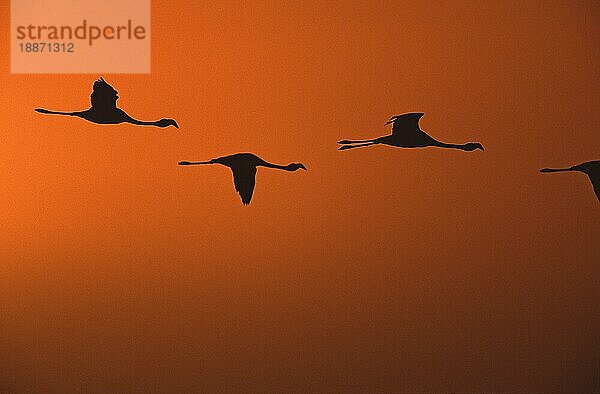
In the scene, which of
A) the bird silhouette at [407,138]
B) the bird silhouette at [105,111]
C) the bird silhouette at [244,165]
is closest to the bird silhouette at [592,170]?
the bird silhouette at [407,138]

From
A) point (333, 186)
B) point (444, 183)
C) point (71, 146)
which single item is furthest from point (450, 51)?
point (71, 146)

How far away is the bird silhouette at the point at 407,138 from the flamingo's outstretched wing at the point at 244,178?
1.08 feet

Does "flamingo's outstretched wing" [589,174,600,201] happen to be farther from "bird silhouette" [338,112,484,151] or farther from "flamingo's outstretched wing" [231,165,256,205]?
"flamingo's outstretched wing" [231,165,256,205]

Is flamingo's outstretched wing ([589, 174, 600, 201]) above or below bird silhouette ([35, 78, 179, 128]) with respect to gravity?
below

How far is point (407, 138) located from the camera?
2.73 metres

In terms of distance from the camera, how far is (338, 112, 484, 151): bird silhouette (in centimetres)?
273

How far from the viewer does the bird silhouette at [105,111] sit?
8.98 feet

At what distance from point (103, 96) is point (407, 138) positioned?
109 cm

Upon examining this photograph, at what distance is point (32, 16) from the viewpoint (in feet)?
8.92

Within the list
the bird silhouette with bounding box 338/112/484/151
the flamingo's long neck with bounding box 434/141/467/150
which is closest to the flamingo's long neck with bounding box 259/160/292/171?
the bird silhouette with bounding box 338/112/484/151

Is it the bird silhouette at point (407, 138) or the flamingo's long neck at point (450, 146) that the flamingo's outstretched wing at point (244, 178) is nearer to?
the bird silhouette at point (407, 138)

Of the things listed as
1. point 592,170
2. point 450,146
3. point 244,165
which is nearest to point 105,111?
point 244,165

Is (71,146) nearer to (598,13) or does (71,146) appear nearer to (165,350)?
(165,350)

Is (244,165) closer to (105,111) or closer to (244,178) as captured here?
(244,178)
